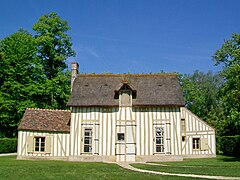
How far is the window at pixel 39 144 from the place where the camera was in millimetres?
20784

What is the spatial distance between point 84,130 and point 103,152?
1.92m

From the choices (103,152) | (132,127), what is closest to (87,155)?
(103,152)

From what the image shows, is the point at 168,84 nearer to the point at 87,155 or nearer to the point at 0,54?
the point at 87,155

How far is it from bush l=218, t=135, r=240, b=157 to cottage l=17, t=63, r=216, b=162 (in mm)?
5814

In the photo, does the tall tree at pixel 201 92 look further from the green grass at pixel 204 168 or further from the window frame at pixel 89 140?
the green grass at pixel 204 168

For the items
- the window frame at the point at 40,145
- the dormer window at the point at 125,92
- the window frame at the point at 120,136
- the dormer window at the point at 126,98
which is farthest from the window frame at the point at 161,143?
the window frame at the point at 40,145

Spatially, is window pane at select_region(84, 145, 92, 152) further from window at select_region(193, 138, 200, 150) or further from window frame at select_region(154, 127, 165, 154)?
window at select_region(193, 138, 200, 150)

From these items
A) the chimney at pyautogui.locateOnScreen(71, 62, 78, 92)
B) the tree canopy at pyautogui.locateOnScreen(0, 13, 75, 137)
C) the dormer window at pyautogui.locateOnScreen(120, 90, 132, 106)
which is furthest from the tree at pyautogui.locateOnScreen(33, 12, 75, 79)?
the dormer window at pyautogui.locateOnScreen(120, 90, 132, 106)

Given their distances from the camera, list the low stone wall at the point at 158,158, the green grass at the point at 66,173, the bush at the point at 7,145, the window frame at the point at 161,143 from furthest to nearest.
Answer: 1. the bush at the point at 7,145
2. the window frame at the point at 161,143
3. the low stone wall at the point at 158,158
4. the green grass at the point at 66,173

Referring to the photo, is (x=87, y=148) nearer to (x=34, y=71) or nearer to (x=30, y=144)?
(x=30, y=144)

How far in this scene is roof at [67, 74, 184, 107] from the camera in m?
20.8

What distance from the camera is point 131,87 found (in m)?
21.0

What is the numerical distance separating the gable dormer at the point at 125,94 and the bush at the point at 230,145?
356 inches

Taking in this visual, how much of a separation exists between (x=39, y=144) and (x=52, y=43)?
44.7 ft
